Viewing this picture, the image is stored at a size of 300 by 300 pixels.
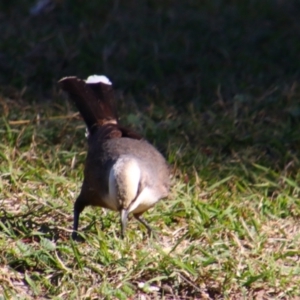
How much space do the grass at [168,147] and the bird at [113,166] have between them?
274 millimetres

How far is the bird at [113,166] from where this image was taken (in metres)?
5.15

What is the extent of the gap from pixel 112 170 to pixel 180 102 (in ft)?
9.59

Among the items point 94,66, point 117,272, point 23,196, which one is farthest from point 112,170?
point 94,66

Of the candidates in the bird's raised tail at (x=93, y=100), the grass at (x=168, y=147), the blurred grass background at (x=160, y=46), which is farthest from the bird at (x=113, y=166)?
the blurred grass background at (x=160, y=46)

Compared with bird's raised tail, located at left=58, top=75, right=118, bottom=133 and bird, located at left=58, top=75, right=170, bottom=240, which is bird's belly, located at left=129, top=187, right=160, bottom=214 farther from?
bird's raised tail, located at left=58, top=75, right=118, bottom=133

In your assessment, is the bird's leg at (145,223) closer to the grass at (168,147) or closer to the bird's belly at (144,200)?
the grass at (168,147)

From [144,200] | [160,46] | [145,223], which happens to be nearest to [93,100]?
[145,223]

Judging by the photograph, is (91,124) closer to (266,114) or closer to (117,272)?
(117,272)

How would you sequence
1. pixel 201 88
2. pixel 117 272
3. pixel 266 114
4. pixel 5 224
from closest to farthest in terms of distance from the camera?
pixel 117 272 → pixel 5 224 → pixel 266 114 → pixel 201 88

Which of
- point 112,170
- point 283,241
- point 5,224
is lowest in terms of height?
point 283,241

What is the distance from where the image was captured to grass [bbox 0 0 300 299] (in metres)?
5.16

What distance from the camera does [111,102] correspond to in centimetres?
628

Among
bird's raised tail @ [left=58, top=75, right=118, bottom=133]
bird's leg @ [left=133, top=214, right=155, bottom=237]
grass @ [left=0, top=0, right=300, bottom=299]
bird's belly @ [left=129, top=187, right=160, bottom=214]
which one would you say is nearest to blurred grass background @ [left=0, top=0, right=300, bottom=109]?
grass @ [left=0, top=0, right=300, bottom=299]

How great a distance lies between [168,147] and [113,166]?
67.4 inches
